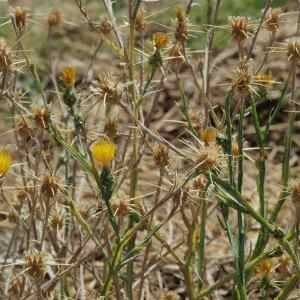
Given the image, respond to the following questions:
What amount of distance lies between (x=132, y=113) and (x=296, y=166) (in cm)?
171

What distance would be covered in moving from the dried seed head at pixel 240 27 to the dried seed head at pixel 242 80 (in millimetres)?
155

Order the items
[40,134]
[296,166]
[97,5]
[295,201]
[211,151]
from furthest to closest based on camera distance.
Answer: [97,5] → [296,166] → [40,134] → [295,201] → [211,151]

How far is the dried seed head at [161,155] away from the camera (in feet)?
4.53

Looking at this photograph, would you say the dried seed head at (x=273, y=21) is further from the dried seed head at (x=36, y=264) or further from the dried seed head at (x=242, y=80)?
the dried seed head at (x=36, y=264)

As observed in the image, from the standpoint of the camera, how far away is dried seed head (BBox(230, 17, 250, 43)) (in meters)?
1.47

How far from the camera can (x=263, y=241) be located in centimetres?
146

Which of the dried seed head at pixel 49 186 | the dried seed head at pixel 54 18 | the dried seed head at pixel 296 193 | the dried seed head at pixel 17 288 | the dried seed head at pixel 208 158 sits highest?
the dried seed head at pixel 54 18

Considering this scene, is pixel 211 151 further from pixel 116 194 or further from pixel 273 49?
pixel 273 49

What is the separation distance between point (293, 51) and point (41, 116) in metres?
0.43

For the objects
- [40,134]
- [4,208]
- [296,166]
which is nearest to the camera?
[40,134]

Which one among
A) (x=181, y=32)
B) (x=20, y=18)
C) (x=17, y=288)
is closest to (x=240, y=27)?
(x=181, y=32)

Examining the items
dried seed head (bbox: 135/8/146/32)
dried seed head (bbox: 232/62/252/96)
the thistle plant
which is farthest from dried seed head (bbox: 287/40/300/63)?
dried seed head (bbox: 135/8/146/32)

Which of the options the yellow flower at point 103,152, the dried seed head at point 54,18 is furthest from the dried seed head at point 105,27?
the yellow flower at point 103,152

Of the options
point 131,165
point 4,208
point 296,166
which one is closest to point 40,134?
point 131,165
